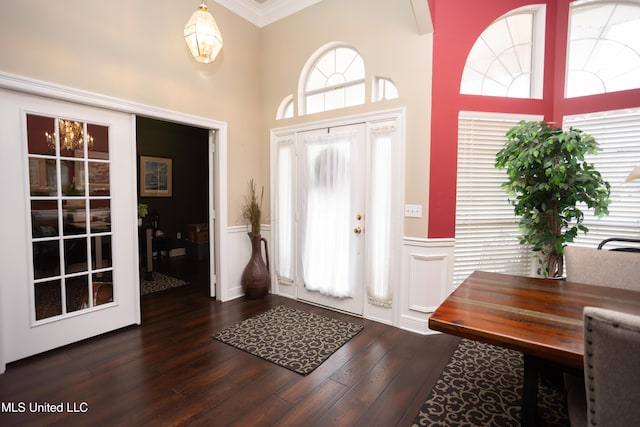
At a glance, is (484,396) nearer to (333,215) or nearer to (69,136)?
(333,215)

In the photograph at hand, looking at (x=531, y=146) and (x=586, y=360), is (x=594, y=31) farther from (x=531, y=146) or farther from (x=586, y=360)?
(x=586, y=360)

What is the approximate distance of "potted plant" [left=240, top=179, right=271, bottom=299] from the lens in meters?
3.68

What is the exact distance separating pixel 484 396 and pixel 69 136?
12.4 ft

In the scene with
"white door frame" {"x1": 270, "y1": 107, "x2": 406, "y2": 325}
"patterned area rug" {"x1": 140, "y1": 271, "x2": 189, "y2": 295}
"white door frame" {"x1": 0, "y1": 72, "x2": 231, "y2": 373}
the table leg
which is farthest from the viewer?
"patterned area rug" {"x1": 140, "y1": 271, "x2": 189, "y2": 295}

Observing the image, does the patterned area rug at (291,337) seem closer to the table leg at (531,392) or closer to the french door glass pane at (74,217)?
the table leg at (531,392)

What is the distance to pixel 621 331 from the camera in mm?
767

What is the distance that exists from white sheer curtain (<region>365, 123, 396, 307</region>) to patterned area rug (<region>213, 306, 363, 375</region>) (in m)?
0.45

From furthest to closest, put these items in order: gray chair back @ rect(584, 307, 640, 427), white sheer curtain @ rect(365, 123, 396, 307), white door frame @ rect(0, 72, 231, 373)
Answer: white sheer curtain @ rect(365, 123, 396, 307), white door frame @ rect(0, 72, 231, 373), gray chair back @ rect(584, 307, 640, 427)

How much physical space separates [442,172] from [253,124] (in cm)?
249

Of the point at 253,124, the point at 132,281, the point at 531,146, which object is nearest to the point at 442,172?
the point at 531,146

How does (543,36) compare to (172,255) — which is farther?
(172,255)

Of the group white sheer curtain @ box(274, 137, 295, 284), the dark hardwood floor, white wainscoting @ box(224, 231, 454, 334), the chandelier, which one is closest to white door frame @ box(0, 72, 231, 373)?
the chandelier

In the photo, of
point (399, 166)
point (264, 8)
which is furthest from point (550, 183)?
point (264, 8)

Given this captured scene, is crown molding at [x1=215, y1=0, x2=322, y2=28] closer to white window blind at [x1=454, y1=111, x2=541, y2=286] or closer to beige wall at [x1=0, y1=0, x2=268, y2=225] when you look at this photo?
beige wall at [x1=0, y1=0, x2=268, y2=225]
